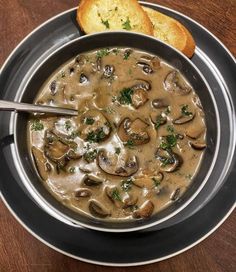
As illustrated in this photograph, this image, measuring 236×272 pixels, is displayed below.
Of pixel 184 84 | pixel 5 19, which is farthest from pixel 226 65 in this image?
pixel 5 19

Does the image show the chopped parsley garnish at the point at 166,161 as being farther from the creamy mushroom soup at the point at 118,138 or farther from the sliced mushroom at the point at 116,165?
the sliced mushroom at the point at 116,165

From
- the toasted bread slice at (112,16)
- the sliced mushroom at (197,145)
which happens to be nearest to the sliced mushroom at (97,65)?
the toasted bread slice at (112,16)

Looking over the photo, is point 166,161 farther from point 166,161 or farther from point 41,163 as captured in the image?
point 41,163

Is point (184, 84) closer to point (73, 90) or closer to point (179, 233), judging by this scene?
point (73, 90)

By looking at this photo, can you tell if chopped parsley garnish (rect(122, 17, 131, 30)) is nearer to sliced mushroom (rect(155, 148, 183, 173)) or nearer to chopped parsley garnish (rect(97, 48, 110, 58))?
chopped parsley garnish (rect(97, 48, 110, 58))

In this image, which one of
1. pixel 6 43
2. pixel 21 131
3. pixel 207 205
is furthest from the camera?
pixel 6 43
